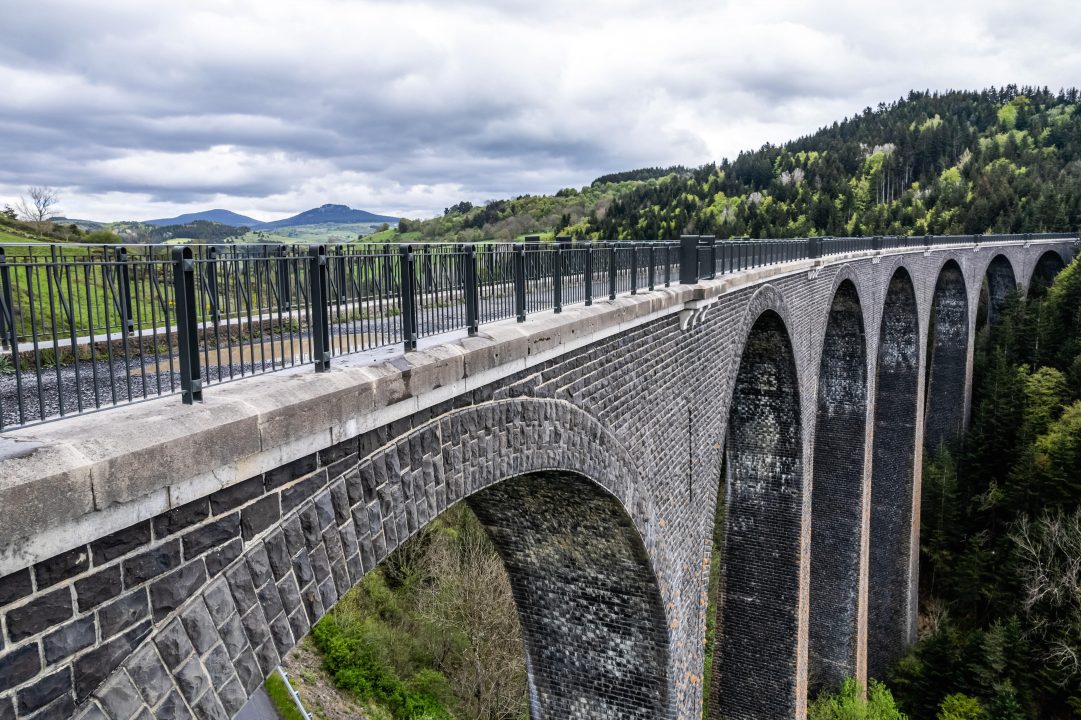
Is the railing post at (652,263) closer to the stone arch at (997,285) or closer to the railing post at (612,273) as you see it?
the railing post at (612,273)

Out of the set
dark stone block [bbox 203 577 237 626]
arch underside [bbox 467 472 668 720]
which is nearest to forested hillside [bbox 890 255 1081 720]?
arch underside [bbox 467 472 668 720]

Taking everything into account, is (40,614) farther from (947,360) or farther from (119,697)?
(947,360)

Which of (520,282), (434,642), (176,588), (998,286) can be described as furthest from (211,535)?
(998,286)

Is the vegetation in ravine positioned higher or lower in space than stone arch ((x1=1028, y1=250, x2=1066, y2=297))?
lower

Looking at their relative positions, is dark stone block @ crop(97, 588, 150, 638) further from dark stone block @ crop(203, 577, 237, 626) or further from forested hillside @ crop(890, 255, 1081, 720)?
forested hillside @ crop(890, 255, 1081, 720)

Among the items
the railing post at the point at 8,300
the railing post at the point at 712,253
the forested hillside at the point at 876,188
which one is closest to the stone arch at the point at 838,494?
the railing post at the point at 712,253

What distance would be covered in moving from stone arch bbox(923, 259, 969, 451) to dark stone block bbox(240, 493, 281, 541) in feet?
114

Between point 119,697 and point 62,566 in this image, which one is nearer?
point 62,566

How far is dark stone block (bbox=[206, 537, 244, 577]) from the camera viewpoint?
318cm

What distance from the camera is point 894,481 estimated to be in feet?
83.5

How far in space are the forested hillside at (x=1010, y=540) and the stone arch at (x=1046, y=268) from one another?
5.65 m

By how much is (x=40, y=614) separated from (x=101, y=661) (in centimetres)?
35

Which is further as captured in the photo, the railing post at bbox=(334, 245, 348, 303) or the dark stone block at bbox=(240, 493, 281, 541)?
the railing post at bbox=(334, 245, 348, 303)

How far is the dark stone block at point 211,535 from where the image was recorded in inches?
121
